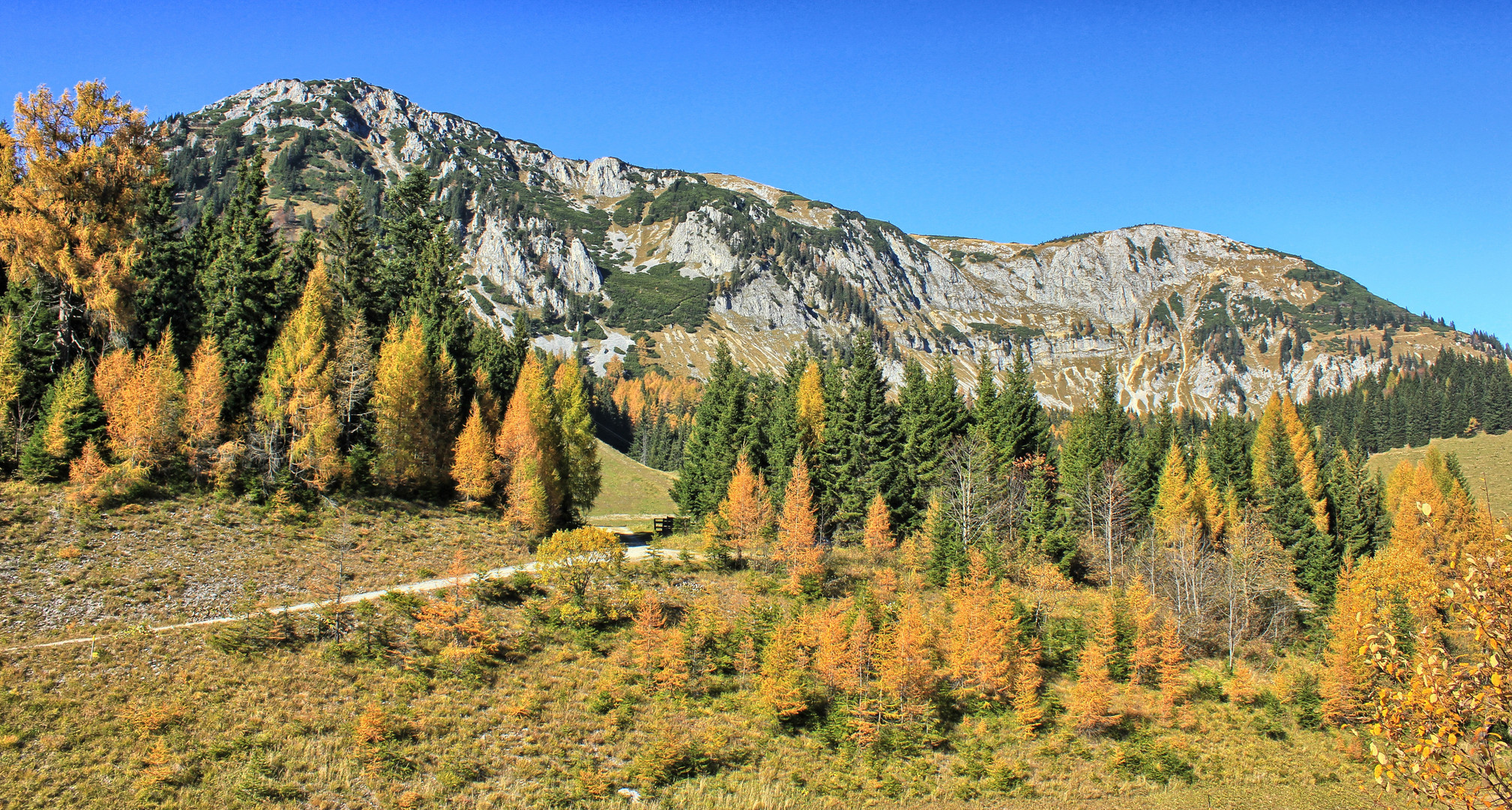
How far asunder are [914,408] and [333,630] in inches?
1769

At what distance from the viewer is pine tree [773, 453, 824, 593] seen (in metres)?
47.4

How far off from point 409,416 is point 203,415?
11.3 m

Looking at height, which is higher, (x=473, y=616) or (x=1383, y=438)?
(x=1383, y=438)

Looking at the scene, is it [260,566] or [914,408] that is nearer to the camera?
[260,566]

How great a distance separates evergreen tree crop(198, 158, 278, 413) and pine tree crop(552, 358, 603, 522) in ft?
69.2

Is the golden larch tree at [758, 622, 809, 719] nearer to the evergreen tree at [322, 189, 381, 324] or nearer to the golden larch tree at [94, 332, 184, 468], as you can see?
the golden larch tree at [94, 332, 184, 468]

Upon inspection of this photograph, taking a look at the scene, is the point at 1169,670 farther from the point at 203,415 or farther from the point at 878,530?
the point at 203,415

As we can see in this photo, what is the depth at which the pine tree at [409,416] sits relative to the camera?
163ft

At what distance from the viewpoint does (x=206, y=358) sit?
44.4 m

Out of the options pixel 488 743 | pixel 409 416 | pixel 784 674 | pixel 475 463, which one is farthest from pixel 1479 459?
pixel 409 416

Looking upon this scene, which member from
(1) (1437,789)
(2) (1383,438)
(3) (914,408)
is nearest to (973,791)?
(1) (1437,789)

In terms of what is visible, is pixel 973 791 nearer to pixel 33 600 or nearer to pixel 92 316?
pixel 33 600

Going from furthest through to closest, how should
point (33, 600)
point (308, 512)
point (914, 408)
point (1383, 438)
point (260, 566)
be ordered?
point (1383, 438), point (914, 408), point (308, 512), point (260, 566), point (33, 600)

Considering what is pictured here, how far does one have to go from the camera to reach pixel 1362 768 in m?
39.0
